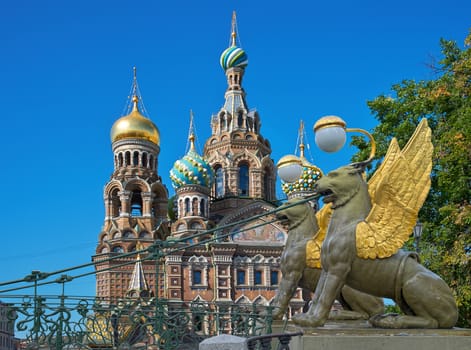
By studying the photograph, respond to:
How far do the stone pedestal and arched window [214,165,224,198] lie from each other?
32.0 metres

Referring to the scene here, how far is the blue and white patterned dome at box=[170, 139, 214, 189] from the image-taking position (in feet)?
112

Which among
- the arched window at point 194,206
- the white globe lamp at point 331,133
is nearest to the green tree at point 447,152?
the white globe lamp at point 331,133

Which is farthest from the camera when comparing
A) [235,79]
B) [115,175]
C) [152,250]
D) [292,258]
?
[235,79]

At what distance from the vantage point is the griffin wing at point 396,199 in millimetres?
6047

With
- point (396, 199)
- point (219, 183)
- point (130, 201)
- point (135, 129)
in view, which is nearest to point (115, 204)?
point (130, 201)

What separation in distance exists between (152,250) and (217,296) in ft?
86.0

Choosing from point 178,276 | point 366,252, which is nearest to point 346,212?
point 366,252

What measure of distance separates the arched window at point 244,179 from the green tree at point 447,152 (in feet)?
69.9

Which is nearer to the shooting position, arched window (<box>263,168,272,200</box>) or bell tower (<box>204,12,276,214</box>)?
bell tower (<box>204,12,276,214</box>)

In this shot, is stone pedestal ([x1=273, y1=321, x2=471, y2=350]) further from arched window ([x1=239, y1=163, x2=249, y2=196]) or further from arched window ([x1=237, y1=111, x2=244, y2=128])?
arched window ([x1=237, y1=111, x2=244, y2=128])

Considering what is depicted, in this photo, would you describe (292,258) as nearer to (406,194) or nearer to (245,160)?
(406,194)

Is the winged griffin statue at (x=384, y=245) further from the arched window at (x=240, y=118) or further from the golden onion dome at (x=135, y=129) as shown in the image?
the arched window at (x=240, y=118)

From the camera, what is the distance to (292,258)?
758cm

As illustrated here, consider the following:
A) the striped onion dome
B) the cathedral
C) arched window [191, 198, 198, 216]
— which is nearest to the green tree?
the cathedral
